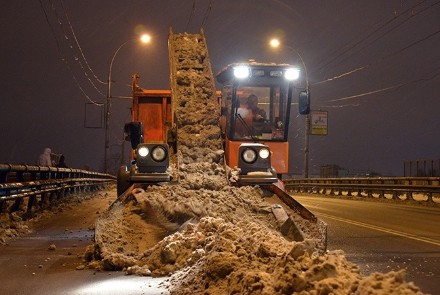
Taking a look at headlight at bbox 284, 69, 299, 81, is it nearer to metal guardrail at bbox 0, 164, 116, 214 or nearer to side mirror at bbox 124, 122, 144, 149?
side mirror at bbox 124, 122, 144, 149

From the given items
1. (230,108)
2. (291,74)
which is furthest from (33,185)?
(291,74)

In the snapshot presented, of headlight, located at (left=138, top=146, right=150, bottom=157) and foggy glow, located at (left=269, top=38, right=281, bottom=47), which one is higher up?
foggy glow, located at (left=269, top=38, right=281, bottom=47)

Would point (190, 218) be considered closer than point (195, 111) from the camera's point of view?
Yes

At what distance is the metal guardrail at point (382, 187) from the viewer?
2708 cm

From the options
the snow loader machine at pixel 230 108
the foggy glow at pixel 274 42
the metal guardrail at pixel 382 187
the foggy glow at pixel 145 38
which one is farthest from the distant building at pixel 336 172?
the snow loader machine at pixel 230 108

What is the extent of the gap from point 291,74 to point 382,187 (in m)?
19.7

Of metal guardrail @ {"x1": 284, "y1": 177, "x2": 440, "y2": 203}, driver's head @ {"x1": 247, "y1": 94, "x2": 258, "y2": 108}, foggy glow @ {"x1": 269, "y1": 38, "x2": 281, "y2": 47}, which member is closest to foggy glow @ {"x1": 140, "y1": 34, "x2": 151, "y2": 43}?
foggy glow @ {"x1": 269, "y1": 38, "x2": 281, "y2": 47}

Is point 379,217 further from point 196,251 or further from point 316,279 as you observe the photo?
point 316,279

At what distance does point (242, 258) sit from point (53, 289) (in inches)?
81.7

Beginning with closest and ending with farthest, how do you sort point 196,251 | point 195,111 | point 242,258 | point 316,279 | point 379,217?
1. point 316,279
2. point 242,258
3. point 196,251
4. point 195,111
5. point 379,217

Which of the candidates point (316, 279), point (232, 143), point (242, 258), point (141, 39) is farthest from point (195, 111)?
point (141, 39)

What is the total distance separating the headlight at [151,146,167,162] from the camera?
952 cm

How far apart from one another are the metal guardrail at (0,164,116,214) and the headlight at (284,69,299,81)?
594 cm

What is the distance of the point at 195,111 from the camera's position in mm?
11930
